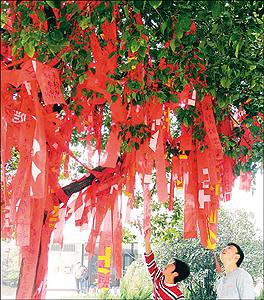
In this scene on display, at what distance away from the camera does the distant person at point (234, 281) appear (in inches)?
101

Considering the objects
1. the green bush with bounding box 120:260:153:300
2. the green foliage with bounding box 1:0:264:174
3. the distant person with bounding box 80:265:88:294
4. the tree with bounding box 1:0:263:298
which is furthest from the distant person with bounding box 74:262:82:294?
the green foliage with bounding box 1:0:264:174

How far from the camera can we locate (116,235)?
2564mm

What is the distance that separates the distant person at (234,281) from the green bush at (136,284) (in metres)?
3.92

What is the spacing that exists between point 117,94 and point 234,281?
1.09 meters

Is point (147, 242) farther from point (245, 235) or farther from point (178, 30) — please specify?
point (245, 235)

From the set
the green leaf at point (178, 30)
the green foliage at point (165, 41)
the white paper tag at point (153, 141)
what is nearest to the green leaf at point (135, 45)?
the green foliage at point (165, 41)

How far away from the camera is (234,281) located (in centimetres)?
262

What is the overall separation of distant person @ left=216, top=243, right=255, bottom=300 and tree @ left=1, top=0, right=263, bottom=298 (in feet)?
0.39

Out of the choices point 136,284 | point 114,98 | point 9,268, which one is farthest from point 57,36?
point 9,268

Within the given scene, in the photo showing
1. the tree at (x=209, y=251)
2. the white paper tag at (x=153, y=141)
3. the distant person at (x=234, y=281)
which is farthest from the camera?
the tree at (x=209, y=251)

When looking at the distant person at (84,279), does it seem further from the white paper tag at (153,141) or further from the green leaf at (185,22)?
the green leaf at (185,22)

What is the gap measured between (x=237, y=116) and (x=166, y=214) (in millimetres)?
1803

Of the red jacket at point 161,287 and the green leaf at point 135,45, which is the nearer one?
the green leaf at point 135,45

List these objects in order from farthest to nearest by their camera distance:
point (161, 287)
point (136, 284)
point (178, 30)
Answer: point (136, 284) < point (161, 287) < point (178, 30)
